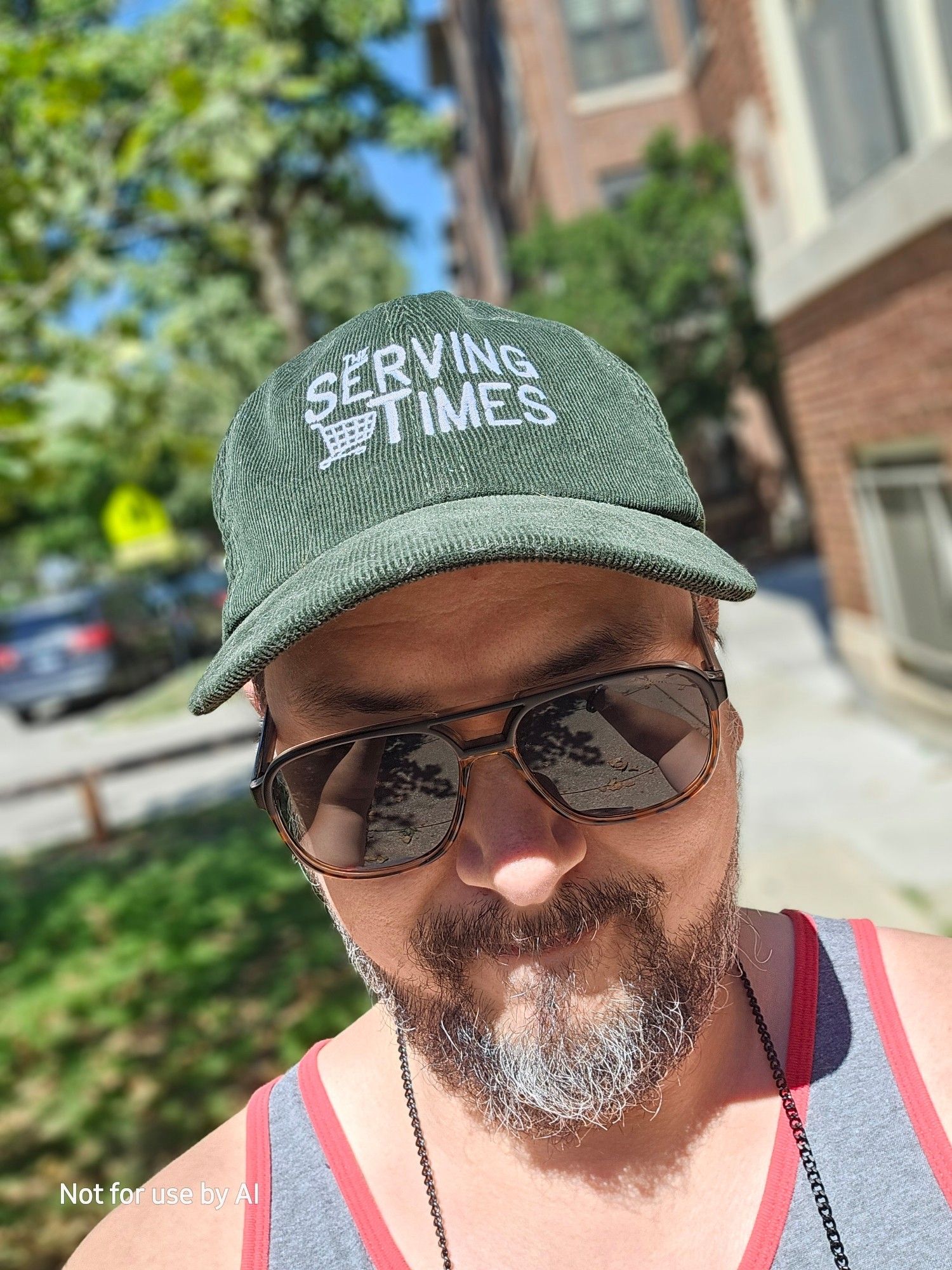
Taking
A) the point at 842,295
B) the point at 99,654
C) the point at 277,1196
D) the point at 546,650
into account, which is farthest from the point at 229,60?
the point at 99,654

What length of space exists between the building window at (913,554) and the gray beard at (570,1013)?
497cm

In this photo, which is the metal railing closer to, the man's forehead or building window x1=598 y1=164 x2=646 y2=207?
the man's forehead

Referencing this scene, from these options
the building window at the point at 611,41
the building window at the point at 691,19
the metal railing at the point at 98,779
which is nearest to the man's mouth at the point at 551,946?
the metal railing at the point at 98,779

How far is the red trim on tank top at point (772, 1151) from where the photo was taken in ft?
4.49

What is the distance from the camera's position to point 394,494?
1309mm

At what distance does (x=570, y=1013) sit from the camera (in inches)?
54.1

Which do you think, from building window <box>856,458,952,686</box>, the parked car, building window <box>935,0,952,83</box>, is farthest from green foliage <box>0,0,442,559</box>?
the parked car

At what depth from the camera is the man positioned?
132 cm

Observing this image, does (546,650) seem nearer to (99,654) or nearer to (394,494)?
(394,494)

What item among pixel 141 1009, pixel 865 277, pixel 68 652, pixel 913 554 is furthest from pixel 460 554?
pixel 68 652

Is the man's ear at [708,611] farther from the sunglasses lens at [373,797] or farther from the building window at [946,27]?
the building window at [946,27]

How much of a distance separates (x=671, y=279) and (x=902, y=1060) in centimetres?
1292

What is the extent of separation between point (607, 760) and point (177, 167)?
3507 millimetres

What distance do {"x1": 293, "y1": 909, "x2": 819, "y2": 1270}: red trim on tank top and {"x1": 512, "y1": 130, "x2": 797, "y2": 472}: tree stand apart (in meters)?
11.8
